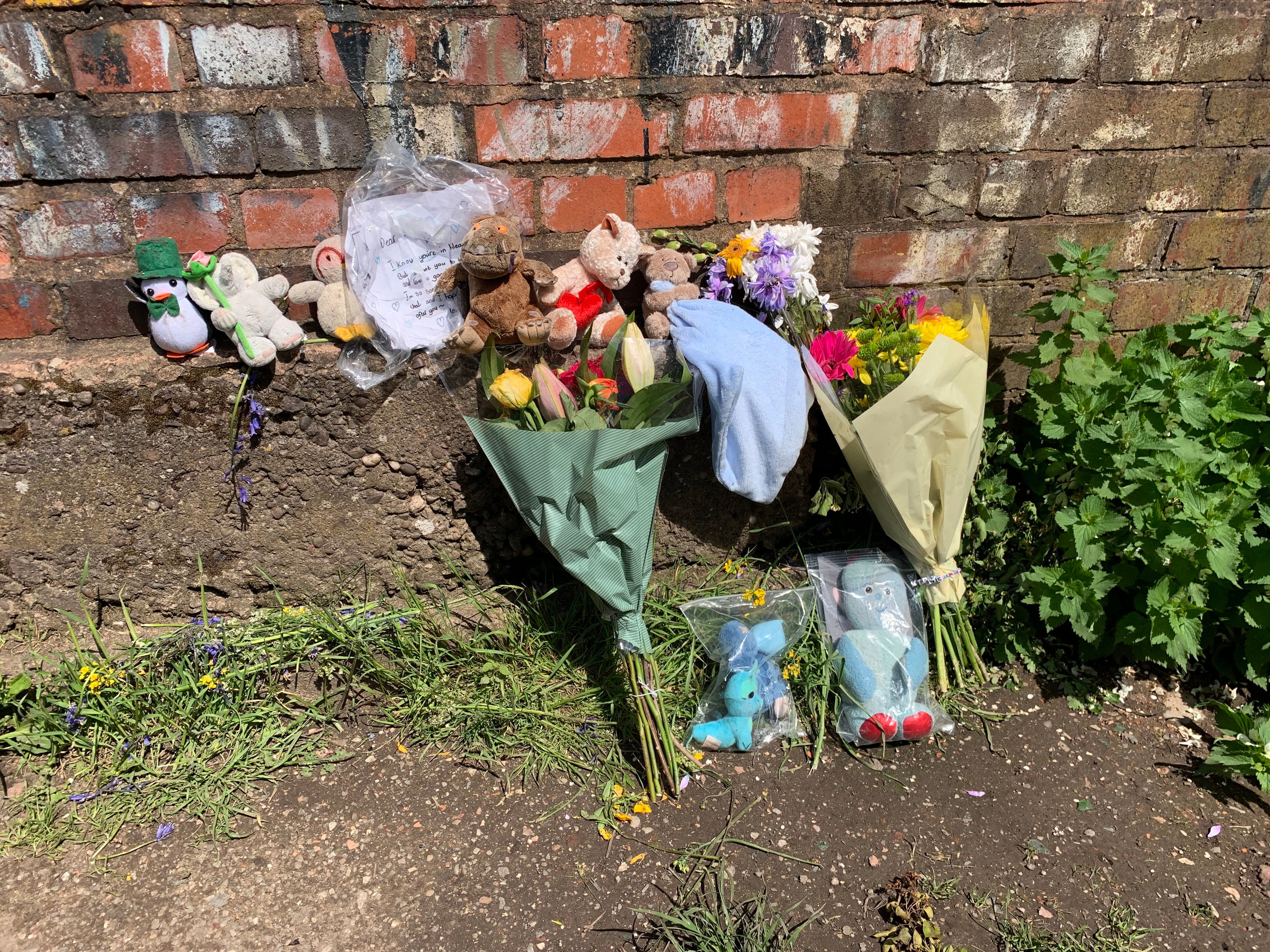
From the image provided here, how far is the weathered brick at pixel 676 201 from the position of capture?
2.03 metres

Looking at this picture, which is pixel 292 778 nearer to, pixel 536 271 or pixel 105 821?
pixel 105 821

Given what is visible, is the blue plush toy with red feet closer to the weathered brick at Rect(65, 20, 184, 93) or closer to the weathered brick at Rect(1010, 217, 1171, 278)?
the weathered brick at Rect(1010, 217, 1171, 278)

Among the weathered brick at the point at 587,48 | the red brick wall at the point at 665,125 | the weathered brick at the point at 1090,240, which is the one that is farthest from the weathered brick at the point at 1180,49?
the weathered brick at the point at 587,48

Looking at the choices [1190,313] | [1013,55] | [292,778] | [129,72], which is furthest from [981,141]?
[292,778]

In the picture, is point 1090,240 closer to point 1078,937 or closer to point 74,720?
point 1078,937

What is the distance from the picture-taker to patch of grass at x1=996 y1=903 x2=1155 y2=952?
5.19 feet

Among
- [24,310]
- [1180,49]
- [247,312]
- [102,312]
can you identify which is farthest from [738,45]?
[24,310]

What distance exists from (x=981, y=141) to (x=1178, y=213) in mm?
634

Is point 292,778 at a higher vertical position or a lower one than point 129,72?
lower

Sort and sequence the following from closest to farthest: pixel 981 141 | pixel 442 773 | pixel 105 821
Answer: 1. pixel 105 821
2. pixel 442 773
3. pixel 981 141

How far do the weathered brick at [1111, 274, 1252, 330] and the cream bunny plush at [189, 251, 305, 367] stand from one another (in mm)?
2165

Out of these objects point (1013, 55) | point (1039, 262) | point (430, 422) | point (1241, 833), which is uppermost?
point (1013, 55)

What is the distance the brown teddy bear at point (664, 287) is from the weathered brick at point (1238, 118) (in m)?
1.42

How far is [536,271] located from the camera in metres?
1.86
